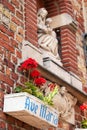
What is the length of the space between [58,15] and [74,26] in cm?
30

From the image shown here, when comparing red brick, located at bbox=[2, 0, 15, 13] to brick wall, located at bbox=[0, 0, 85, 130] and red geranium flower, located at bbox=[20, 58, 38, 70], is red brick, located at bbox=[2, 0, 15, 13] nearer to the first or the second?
brick wall, located at bbox=[0, 0, 85, 130]

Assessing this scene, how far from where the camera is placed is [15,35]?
15.1 ft

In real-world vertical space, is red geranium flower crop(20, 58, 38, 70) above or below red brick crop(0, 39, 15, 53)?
below

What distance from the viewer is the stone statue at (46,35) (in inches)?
212

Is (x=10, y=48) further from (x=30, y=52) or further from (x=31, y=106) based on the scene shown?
(x=31, y=106)

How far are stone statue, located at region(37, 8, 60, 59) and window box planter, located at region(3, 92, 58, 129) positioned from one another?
Result: 4.42 ft

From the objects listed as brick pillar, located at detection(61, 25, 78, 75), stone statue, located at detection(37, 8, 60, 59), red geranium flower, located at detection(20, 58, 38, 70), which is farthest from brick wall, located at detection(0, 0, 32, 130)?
brick pillar, located at detection(61, 25, 78, 75)

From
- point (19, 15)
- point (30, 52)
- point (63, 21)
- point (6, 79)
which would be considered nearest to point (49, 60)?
point (30, 52)

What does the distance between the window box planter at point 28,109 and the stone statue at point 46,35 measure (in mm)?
1348

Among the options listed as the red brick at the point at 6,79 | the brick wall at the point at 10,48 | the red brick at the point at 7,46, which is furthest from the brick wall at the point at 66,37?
the red brick at the point at 6,79

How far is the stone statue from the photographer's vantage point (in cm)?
539

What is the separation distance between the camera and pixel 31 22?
16.6 ft

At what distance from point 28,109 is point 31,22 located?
1.55 meters

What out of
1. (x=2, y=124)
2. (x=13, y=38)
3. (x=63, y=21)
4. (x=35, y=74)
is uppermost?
(x=63, y=21)
